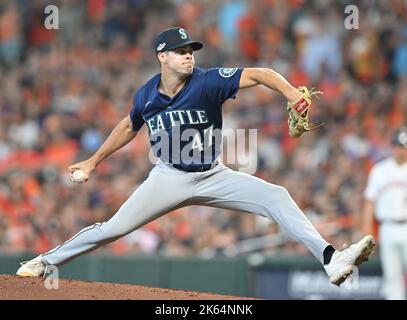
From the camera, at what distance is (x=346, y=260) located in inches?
257

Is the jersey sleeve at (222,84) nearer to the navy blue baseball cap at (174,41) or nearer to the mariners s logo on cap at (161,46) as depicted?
the navy blue baseball cap at (174,41)

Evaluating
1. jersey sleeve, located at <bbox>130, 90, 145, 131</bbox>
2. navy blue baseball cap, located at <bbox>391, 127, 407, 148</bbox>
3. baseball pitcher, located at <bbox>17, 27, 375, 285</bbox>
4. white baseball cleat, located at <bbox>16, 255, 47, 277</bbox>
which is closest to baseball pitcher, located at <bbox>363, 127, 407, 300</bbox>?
navy blue baseball cap, located at <bbox>391, 127, 407, 148</bbox>

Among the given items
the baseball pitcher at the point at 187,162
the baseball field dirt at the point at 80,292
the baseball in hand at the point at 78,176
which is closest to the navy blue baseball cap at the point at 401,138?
the baseball pitcher at the point at 187,162

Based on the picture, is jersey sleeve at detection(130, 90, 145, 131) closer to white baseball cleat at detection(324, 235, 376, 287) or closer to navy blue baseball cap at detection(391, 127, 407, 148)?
white baseball cleat at detection(324, 235, 376, 287)

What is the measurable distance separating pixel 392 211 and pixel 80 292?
14.6 ft

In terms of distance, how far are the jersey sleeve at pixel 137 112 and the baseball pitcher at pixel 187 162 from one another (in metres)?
0.02

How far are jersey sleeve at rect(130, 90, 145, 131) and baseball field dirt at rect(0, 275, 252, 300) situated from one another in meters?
1.22

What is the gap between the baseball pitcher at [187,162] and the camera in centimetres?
680

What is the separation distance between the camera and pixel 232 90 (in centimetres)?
681

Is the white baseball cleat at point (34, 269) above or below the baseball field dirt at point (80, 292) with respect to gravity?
above

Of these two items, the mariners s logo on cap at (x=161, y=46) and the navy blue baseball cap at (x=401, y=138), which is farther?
the navy blue baseball cap at (x=401, y=138)

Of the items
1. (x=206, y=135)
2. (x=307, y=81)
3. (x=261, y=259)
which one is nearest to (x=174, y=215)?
(x=261, y=259)

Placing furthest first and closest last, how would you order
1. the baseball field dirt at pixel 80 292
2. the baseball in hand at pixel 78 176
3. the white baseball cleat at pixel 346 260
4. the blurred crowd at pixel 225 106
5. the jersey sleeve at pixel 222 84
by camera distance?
the blurred crowd at pixel 225 106, the baseball in hand at pixel 78 176, the jersey sleeve at pixel 222 84, the baseball field dirt at pixel 80 292, the white baseball cleat at pixel 346 260
